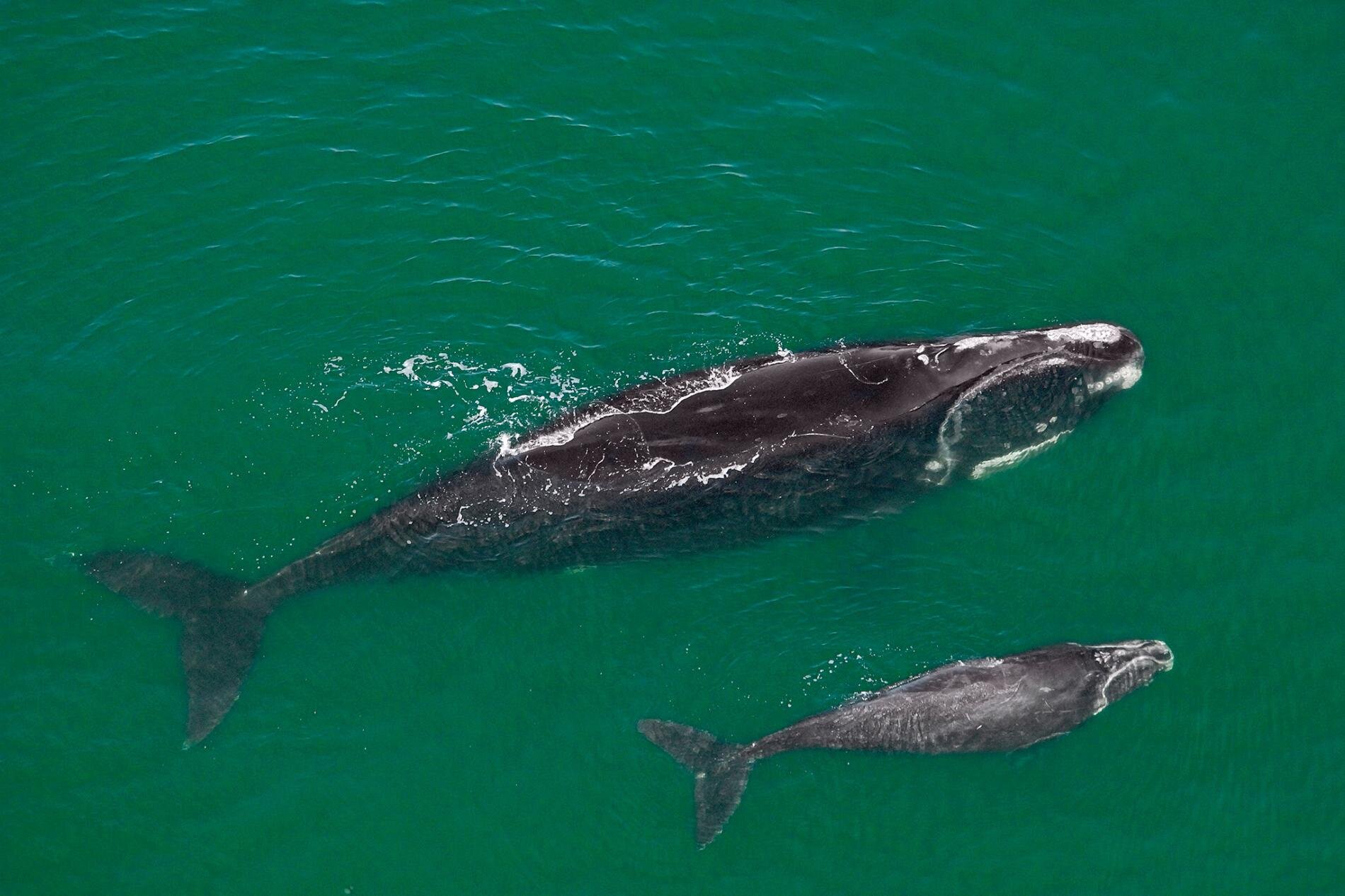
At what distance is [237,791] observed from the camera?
846 inches

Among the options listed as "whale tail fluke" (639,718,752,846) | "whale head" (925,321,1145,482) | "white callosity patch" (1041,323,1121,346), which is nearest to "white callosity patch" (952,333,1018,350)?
"whale head" (925,321,1145,482)

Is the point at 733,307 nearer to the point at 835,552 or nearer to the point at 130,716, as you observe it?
the point at 835,552

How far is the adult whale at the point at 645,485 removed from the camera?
2280 centimetres

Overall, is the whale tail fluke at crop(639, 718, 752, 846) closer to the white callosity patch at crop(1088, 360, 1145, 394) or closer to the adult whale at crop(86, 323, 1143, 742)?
the adult whale at crop(86, 323, 1143, 742)

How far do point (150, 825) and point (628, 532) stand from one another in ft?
36.3

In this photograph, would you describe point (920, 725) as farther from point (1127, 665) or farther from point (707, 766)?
point (1127, 665)

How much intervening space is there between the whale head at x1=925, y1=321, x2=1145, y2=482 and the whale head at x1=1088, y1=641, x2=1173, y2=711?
4.63 meters

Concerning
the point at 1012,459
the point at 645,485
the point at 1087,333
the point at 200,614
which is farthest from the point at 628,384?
the point at 1087,333

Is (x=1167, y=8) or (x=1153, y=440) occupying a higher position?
(x=1167, y=8)

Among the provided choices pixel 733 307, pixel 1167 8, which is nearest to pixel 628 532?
pixel 733 307

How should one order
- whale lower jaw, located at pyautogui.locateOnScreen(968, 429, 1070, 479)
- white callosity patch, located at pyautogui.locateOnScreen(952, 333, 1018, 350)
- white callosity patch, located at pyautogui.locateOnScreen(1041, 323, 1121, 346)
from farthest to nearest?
white callosity patch, located at pyautogui.locateOnScreen(1041, 323, 1121, 346), white callosity patch, located at pyautogui.locateOnScreen(952, 333, 1018, 350), whale lower jaw, located at pyautogui.locateOnScreen(968, 429, 1070, 479)

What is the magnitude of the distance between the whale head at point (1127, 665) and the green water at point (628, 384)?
637mm

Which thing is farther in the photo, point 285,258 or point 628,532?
point 285,258

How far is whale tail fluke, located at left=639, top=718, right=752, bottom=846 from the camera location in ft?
68.6
